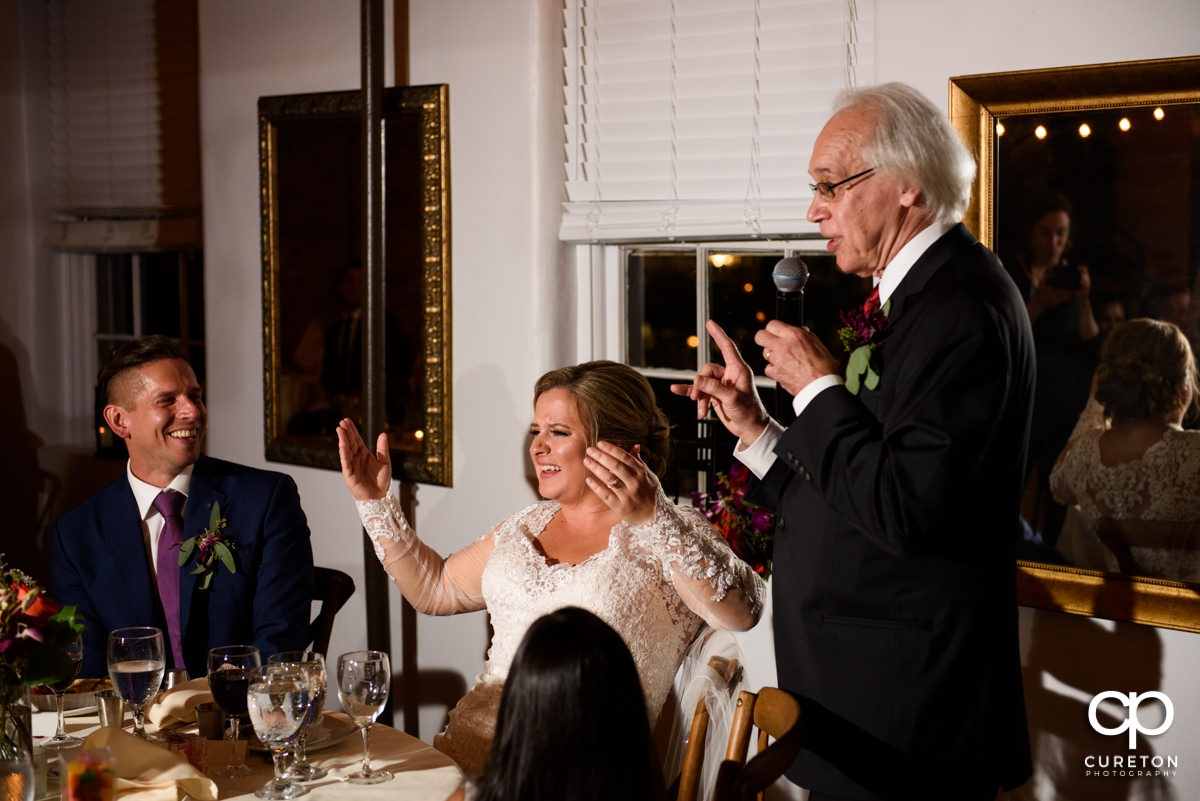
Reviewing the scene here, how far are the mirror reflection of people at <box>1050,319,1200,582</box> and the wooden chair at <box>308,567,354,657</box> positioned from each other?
1.73m

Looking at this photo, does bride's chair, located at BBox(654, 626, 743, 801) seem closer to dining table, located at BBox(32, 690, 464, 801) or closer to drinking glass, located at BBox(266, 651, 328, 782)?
dining table, located at BBox(32, 690, 464, 801)

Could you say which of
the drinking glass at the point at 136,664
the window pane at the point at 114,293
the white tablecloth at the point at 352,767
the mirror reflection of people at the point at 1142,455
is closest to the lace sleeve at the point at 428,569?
the white tablecloth at the point at 352,767

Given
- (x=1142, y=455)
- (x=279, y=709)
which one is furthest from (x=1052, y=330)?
(x=279, y=709)

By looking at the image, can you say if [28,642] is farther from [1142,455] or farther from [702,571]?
[1142,455]

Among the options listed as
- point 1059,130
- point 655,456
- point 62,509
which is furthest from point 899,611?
point 62,509

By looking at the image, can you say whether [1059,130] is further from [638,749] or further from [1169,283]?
[638,749]

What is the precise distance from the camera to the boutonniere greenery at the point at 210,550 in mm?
2537

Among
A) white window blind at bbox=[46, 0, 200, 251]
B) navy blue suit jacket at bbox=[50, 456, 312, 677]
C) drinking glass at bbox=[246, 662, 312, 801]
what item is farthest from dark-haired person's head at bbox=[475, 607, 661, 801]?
white window blind at bbox=[46, 0, 200, 251]

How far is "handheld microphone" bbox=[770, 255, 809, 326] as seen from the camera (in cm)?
205

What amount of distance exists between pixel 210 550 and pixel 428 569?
0.50m

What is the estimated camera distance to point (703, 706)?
1915 mm

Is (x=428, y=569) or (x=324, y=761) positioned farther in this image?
(x=428, y=569)

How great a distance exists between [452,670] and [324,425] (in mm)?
948

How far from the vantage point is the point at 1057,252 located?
2561mm
